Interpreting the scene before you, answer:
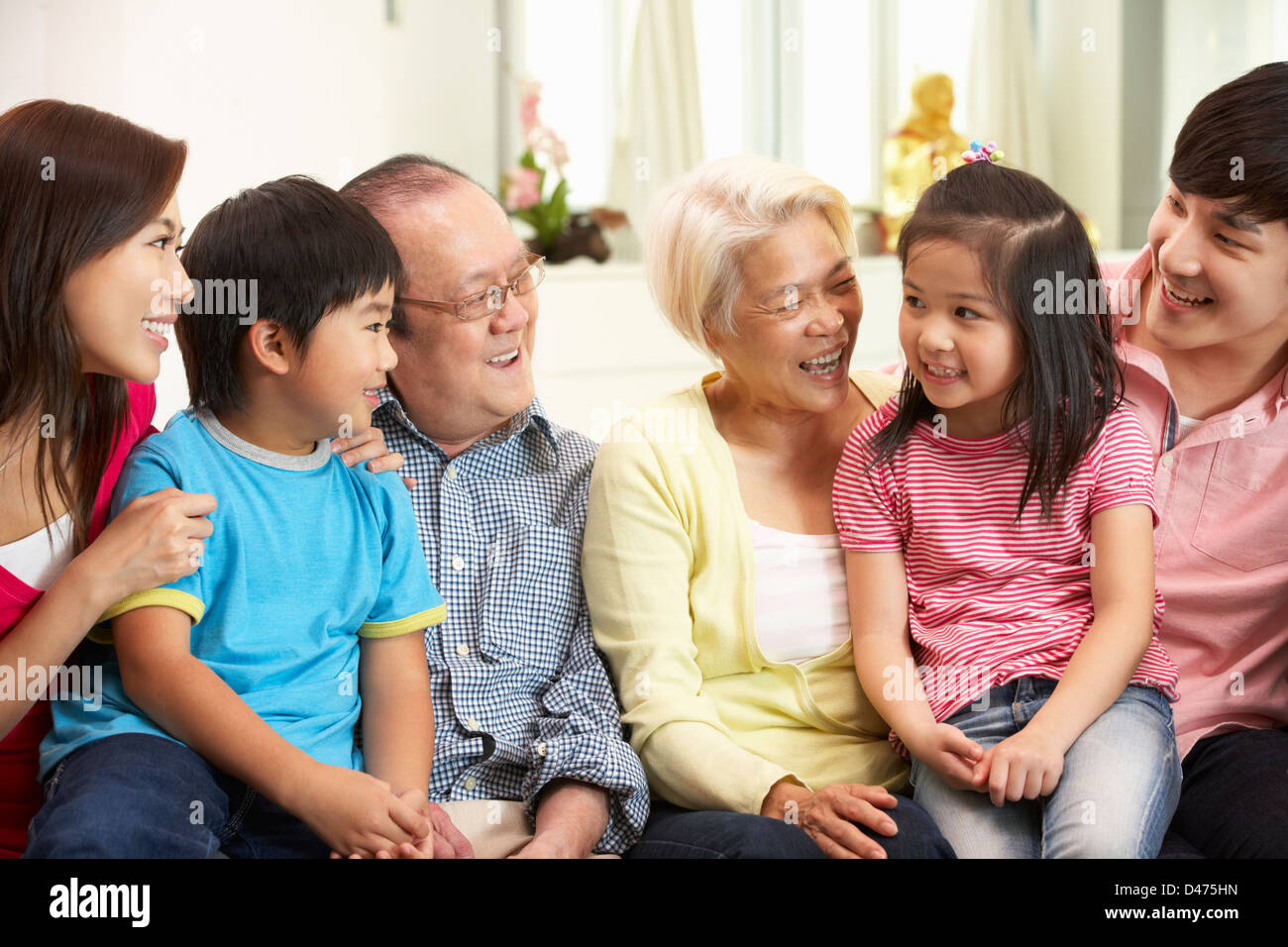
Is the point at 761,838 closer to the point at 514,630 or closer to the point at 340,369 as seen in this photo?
the point at 514,630

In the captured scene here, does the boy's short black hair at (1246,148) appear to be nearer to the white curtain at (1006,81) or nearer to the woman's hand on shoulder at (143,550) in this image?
the woman's hand on shoulder at (143,550)

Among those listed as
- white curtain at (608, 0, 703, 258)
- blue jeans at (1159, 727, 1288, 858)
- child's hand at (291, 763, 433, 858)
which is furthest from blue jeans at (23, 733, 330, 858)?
white curtain at (608, 0, 703, 258)

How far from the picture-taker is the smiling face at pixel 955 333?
1.49 metres

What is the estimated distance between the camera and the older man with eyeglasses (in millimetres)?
1542

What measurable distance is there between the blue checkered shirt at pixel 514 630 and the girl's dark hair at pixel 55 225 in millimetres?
431

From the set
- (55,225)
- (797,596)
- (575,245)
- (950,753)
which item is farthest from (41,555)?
(575,245)

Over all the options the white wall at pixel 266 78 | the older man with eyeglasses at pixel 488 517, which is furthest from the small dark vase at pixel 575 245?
the older man with eyeglasses at pixel 488 517

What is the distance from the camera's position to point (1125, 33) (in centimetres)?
Answer: 578

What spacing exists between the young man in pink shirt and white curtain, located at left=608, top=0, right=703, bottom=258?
139 inches

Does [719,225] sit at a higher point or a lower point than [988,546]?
higher

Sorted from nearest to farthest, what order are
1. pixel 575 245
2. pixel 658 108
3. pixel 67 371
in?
pixel 67 371, pixel 575 245, pixel 658 108

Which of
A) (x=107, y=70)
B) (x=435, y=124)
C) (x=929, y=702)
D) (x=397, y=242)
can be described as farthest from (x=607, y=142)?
(x=929, y=702)

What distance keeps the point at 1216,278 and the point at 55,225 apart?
4.55ft

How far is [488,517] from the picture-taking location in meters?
1.68
